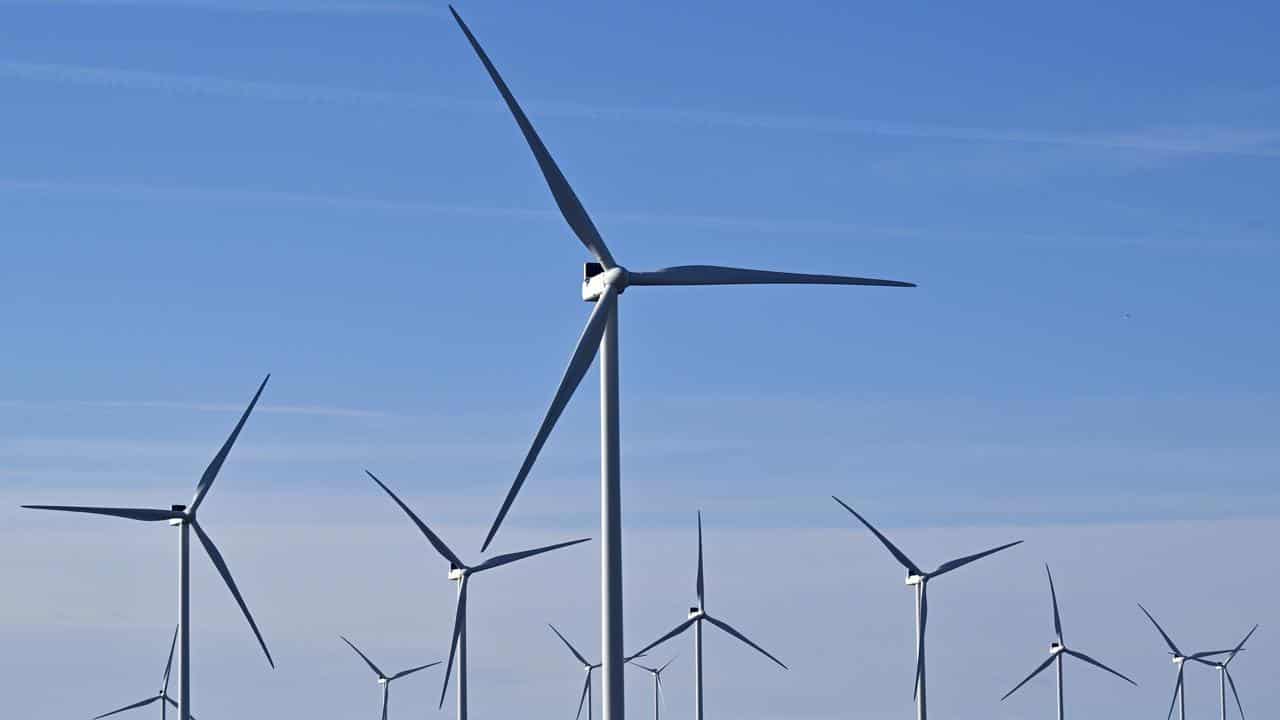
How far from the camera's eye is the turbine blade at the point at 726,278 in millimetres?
51000

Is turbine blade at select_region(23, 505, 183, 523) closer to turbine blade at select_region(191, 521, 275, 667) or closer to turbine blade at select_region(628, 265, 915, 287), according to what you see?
turbine blade at select_region(191, 521, 275, 667)

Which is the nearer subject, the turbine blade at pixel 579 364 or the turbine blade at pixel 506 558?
the turbine blade at pixel 579 364

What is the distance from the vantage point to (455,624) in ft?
276

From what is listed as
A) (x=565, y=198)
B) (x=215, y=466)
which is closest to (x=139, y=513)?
(x=215, y=466)

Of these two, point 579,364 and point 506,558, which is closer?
point 579,364

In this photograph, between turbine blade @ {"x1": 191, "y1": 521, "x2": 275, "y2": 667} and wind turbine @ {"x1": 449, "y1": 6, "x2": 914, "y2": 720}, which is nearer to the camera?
wind turbine @ {"x1": 449, "y1": 6, "x2": 914, "y2": 720}

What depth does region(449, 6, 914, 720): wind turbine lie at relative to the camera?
147ft

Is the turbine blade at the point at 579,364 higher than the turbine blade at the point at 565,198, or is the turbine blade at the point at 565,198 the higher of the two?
the turbine blade at the point at 565,198

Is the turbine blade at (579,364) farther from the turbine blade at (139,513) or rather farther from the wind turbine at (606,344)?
the turbine blade at (139,513)

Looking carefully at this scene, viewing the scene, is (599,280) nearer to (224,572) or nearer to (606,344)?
(606,344)

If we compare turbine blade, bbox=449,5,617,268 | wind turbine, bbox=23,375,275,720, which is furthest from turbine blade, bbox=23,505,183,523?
turbine blade, bbox=449,5,617,268

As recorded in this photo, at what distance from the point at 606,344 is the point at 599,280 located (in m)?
2.99

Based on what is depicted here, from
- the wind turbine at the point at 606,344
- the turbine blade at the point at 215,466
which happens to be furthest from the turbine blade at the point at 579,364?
the turbine blade at the point at 215,466

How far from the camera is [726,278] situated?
2085 inches
